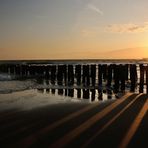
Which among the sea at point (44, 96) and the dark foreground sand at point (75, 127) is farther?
the sea at point (44, 96)

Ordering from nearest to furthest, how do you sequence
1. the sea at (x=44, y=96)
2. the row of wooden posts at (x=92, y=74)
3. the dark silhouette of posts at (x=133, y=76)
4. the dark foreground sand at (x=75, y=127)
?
1. the dark foreground sand at (x=75, y=127)
2. the sea at (x=44, y=96)
3. the dark silhouette of posts at (x=133, y=76)
4. the row of wooden posts at (x=92, y=74)

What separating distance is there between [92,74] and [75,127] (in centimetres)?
1587

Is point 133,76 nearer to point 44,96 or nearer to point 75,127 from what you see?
point 44,96

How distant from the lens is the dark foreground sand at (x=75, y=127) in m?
6.10

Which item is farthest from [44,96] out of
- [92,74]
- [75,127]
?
[92,74]

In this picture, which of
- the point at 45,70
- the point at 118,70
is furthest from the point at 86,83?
the point at 45,70

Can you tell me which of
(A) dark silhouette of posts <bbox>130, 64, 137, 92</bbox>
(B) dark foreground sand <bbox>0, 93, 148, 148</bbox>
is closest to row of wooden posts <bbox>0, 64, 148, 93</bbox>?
(A) dark silhouette of posts <bbox>130, 64, 137, 92</bbox>

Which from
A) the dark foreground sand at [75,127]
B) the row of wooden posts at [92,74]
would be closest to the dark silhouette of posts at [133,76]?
the row of wooden posts at [92,74]

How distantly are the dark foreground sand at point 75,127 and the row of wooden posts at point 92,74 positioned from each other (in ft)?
29.3

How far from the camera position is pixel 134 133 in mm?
6855

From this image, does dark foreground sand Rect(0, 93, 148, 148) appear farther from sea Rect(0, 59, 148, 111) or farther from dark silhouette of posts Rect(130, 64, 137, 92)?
dark silhouette of posts Rect(130, 64, 137, 92)

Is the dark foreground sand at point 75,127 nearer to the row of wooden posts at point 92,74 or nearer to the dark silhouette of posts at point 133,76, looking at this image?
the dark silhouette of posts at point 133,76

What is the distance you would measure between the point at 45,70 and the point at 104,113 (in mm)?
20722

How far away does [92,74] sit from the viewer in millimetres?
23109
